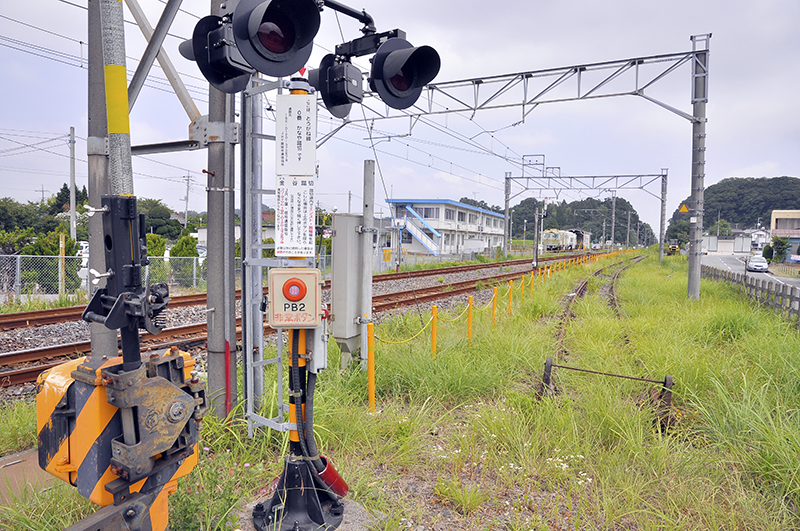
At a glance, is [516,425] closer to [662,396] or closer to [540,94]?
[662,396]

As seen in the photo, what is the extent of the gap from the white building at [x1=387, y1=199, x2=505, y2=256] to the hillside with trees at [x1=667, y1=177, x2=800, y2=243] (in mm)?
65284

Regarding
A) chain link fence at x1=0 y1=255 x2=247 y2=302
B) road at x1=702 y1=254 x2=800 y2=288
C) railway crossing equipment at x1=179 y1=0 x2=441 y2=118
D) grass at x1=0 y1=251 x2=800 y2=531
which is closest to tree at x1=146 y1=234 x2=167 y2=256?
chain link fence at x1=0 y1=255 x2=247 y2=302

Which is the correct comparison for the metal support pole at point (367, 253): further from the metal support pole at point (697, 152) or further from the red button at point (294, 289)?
the metal support pole at point (697, 152)

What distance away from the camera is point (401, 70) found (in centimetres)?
309

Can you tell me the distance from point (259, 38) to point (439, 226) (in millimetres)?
47299

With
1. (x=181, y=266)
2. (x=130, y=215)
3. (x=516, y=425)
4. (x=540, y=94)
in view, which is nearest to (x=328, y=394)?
(x=516, y=425)

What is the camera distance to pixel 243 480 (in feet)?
10.9

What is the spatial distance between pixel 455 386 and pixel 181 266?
13.9 metres

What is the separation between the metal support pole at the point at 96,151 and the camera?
144 inches

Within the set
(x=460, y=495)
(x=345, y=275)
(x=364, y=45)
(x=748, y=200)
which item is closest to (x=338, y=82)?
(x=364, y=45)

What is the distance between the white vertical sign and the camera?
2.75m

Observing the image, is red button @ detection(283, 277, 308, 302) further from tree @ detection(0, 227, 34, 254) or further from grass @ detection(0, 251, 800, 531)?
tree @ detection(0, 227, 34, 254)

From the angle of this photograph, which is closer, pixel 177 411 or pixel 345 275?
pixel 177 411

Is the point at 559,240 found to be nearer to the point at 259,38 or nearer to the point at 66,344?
the point at 66,344
